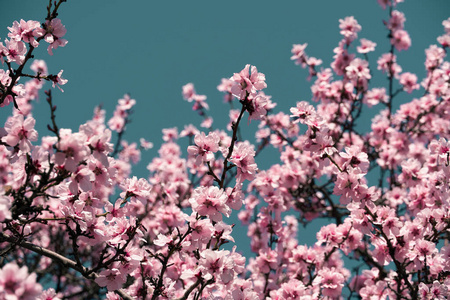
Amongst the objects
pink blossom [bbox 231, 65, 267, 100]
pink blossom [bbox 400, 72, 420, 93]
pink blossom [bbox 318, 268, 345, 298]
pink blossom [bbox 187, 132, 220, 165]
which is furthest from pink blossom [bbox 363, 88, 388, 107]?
pink blossom [bbox 187, 132, 220, 165]

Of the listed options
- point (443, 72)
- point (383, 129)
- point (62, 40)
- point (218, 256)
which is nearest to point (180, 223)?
point (218, 256)

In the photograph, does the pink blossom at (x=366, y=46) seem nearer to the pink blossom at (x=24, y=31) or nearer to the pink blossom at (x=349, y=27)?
the pink blossom at (x=349, y=27)

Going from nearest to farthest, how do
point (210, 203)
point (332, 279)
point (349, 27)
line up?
point (210, 203)
point (332, 279)
point (349, 27)

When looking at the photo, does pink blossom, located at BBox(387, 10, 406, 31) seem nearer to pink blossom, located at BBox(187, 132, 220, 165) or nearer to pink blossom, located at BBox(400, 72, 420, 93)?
pink blossom, located at BBox(400, 72, 420, 93)

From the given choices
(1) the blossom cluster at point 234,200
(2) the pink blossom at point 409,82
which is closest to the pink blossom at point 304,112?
(1) the blossom cluster at point 234,200

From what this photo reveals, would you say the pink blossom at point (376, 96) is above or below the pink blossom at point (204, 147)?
above

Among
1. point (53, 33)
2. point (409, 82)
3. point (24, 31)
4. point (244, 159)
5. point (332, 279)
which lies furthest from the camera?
point (409, 82)

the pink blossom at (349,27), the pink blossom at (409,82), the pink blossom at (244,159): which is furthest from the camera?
the pink blossom at (409,82)

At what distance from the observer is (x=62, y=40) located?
3.14 m

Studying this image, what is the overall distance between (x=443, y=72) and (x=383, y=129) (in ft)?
5.05

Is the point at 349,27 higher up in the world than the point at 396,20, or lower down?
lower down

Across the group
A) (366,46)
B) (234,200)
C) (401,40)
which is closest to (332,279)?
(234,200)

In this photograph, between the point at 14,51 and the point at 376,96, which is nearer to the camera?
the point at 14,51

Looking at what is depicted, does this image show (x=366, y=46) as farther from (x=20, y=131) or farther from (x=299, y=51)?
(x=20, y=131)
